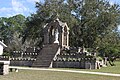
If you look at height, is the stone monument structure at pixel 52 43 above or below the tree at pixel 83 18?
below

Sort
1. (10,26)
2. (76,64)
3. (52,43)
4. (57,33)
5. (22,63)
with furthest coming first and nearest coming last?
1. (10,26)
2. (57,33)
3. (52,43)
4. (22,63)
5. (76,64)

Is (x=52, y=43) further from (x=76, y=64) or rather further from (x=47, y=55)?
(x=76, y=64)

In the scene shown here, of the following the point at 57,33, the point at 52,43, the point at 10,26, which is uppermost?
the point at 10,26

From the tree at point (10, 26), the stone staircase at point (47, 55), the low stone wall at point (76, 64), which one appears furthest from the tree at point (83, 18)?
the tree at point (10, 26)

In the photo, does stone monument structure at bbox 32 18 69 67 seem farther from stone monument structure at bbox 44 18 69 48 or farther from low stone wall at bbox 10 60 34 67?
low stone wall at bbox 10 60 34 67

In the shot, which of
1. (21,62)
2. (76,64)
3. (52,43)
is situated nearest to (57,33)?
(52,43)

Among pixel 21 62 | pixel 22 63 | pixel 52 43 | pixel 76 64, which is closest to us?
pixel 76 64

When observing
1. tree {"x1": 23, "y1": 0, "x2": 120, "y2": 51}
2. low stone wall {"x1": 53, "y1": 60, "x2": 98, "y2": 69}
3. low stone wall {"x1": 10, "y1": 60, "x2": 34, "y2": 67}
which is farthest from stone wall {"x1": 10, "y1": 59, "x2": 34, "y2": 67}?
tree {"x1": 23, "y1": 0, "x2": 120, "y2": 51}

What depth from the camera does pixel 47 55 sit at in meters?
36.1

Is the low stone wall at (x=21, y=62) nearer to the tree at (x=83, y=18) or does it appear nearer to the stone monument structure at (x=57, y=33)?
the stone monument structure at (x=57, y=33)

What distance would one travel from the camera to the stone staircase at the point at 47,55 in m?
34.2

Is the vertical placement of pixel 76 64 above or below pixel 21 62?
below

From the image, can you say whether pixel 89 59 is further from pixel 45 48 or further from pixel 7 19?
pixel 7 19

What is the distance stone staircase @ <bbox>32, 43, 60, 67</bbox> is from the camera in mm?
34250
